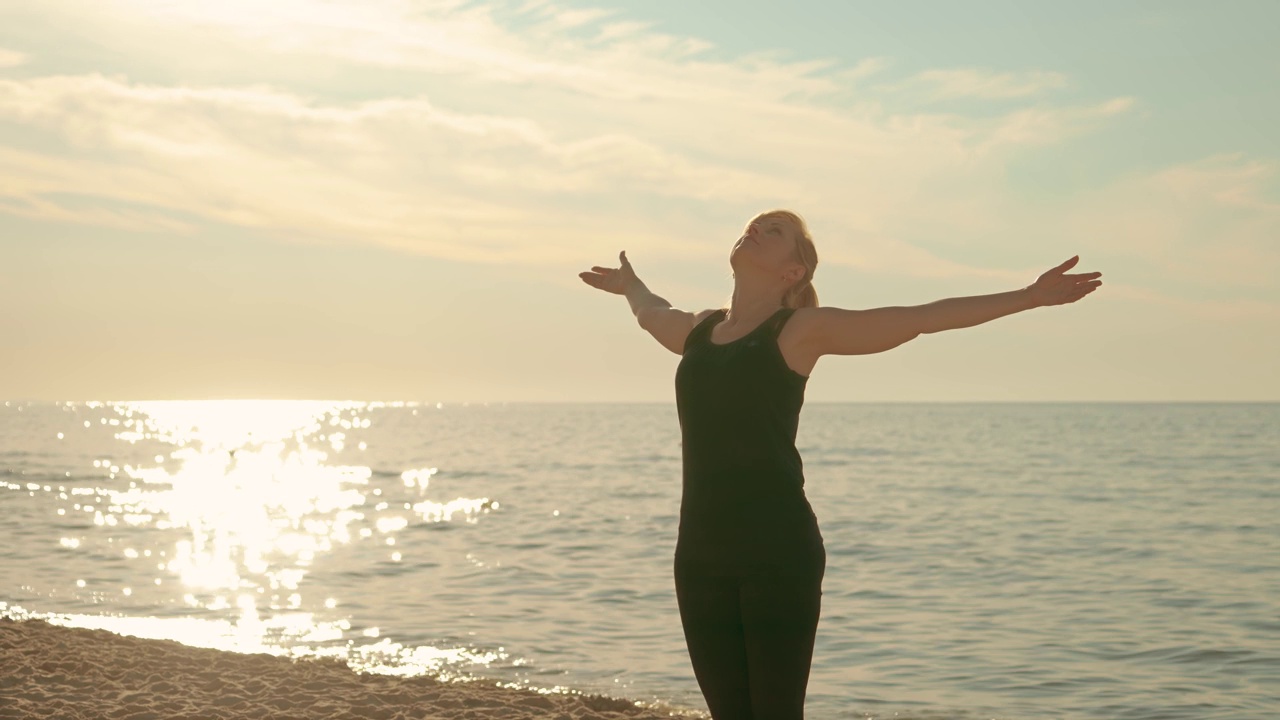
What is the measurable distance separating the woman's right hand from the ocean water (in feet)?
19.9

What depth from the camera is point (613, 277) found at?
541 cm

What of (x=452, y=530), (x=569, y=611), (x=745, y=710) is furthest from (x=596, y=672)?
(x=452, y=530)

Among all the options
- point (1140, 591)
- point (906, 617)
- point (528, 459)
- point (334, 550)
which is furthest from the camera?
point (528, 459)

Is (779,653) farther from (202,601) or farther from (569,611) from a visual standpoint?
(202,601)

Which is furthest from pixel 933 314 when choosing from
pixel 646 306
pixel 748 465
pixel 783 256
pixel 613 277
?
pixel 613 277

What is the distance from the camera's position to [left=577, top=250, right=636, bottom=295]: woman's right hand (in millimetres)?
5336

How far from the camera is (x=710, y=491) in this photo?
3963 mm

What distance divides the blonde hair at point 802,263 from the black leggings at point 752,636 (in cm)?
89

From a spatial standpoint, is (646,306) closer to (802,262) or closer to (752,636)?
(802,262)

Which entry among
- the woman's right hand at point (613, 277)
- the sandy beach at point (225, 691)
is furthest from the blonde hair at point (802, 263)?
the sandy beach at point (225, 691)

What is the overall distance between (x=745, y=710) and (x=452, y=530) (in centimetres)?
2374

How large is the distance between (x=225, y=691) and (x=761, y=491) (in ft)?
23.7

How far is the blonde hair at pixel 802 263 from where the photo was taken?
13.6ft

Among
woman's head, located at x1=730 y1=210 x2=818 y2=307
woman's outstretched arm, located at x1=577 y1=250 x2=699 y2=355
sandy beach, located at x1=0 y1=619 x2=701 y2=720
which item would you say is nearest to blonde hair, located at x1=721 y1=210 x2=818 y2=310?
woman's head, located at x1=730 y1=210 x2=818 y2=307
